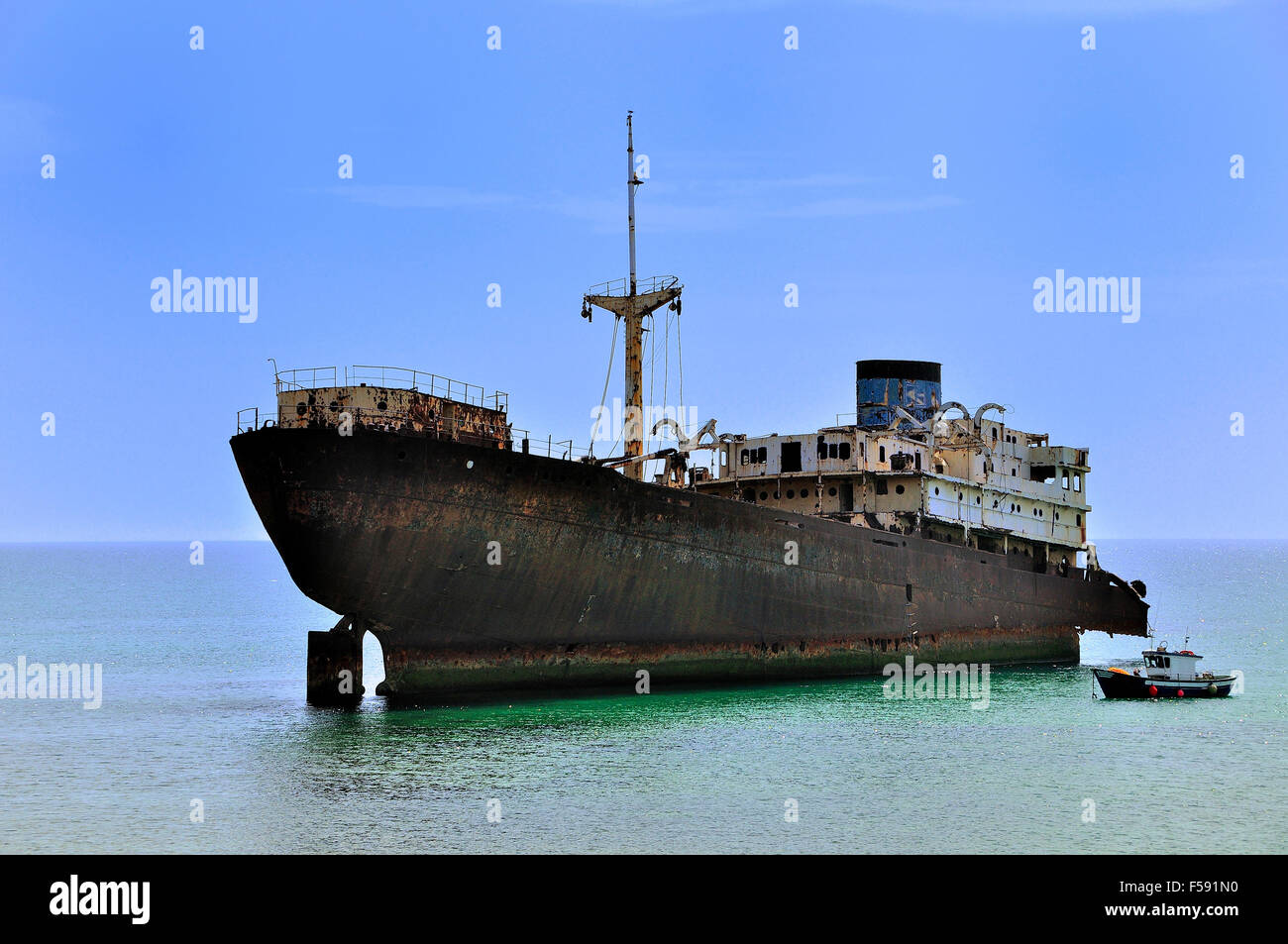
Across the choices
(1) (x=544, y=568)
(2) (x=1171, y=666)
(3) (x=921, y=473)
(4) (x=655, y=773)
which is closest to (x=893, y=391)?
(3) (x=921, y=473)

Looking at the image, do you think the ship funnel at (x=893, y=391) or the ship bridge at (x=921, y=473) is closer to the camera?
the ship bridge at (x=921, y=473)

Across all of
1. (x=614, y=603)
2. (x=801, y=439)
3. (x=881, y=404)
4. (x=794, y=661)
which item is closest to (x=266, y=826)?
(x=614, y=603)

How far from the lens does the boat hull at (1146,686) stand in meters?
26.4

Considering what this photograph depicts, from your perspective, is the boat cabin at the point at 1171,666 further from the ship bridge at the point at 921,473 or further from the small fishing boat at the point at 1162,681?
the ship bridge at the point at 921,473

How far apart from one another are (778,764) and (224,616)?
181 ft

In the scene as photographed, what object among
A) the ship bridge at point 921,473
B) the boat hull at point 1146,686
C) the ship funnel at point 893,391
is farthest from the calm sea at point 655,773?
the ship funnel at point 893,391

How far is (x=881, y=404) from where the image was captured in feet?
112

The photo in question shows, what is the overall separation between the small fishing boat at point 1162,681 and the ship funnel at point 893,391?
372 inches

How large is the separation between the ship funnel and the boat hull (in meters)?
9.53

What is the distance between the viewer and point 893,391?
1346 inches

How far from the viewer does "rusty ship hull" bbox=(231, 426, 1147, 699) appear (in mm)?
20906

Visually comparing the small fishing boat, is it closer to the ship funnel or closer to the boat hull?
the boat hull

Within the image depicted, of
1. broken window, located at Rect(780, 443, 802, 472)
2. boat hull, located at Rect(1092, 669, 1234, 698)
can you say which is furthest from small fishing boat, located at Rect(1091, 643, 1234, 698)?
broken window, located at Rect(780, 443, 802, 472)

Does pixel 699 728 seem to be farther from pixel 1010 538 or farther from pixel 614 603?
pixel 1010 538
